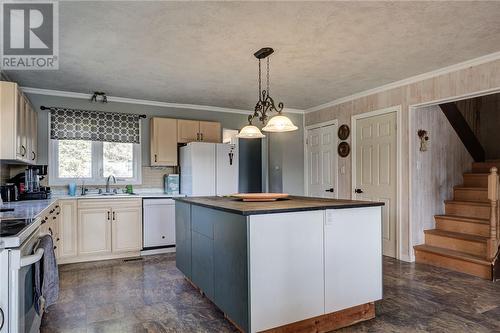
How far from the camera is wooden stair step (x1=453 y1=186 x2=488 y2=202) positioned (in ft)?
14.5

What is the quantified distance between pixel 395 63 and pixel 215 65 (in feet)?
6.59

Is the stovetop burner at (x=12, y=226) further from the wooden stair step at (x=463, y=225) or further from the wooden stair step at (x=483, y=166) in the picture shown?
the wooden stair step at (x=483, y=166)

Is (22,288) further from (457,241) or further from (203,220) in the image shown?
(457,241)

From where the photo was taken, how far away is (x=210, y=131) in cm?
548

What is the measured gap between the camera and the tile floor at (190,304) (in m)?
2.45

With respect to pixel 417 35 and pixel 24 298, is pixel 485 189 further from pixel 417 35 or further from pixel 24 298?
pixel 24 298

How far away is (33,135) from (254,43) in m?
3.19

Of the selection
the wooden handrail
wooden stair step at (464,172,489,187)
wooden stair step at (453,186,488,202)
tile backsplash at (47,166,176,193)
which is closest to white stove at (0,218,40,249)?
tile backsplash at (47,166,176,193)

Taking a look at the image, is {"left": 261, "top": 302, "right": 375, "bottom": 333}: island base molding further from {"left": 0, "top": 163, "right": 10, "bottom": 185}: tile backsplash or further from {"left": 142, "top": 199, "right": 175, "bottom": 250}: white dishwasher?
{"left": 0, "top": 163, "right": 10, "bottom": 185}: tile backsplash

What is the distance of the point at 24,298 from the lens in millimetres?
1492

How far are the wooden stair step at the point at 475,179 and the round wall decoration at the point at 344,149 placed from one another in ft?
5.80

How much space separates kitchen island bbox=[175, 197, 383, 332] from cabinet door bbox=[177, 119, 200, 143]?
269 cm

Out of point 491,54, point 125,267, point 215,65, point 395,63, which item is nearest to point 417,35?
point 395,63

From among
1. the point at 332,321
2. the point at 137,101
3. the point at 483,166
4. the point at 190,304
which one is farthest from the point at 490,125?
the point at 137,101
